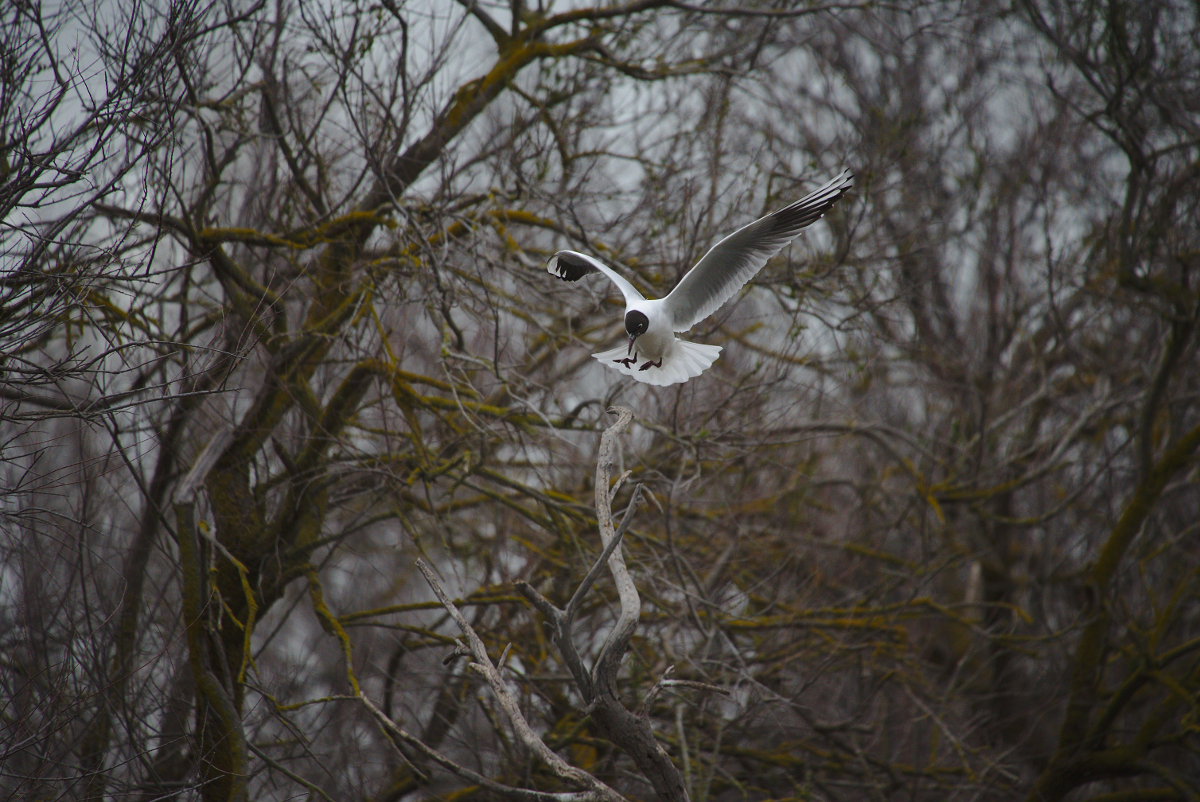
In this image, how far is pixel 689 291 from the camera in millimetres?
4410

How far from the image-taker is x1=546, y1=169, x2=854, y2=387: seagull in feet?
13.2

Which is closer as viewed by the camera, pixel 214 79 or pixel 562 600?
pixel 214 79

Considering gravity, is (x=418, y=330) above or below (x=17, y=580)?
above

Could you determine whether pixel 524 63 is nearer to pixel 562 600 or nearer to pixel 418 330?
pixel 418 330

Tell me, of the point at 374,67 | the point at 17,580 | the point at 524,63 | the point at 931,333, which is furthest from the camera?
the point at 931,333

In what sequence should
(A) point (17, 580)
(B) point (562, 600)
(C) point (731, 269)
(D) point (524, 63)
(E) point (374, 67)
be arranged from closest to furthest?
(A) point (17, 580) < (C) point (731, 269) < (E) point (374, 67) < (D) point (524, 63) < (B) point (562, 600)

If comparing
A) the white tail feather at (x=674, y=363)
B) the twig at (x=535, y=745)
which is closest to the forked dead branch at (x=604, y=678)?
the twig at (x=535, y=745)

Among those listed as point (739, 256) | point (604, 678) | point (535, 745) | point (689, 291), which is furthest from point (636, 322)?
point (535, 745)

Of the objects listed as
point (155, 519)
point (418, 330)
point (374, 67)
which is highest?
point (374, 67)

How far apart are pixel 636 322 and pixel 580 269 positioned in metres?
0.67

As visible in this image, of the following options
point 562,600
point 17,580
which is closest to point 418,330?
point 562,600

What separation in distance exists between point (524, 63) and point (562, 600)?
365 centimetres

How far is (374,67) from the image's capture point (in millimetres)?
4809

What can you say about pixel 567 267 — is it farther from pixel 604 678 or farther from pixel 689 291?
pixel 604 678
